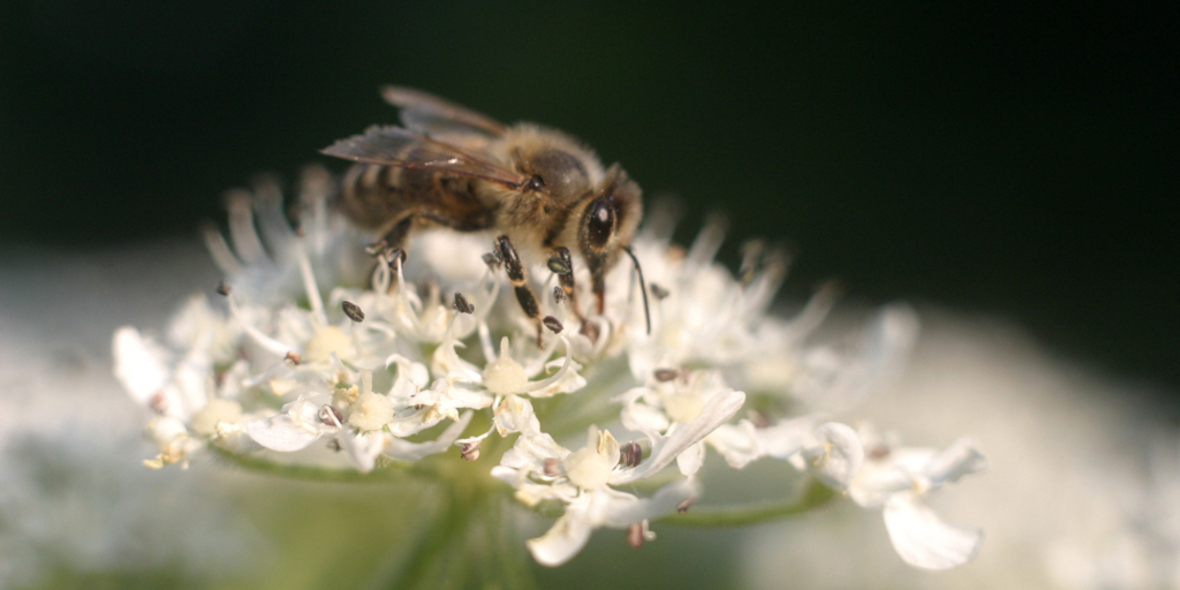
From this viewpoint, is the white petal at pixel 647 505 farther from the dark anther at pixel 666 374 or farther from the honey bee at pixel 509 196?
the honey bee at pixel 509 196

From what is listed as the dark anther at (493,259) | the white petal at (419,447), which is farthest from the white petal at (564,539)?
the dark anther at (493,259)

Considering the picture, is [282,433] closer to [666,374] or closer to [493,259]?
[493,259]

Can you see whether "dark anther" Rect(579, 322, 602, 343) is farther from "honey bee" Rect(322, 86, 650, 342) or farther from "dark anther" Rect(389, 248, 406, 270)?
"dark anther" Rect(389, 248, 406, 270)

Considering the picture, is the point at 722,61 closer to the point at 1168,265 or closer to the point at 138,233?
the point at 1168,265

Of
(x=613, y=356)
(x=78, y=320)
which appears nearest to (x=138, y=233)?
(x=78, y=320)

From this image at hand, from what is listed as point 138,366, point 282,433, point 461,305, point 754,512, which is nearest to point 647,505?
point 754,512

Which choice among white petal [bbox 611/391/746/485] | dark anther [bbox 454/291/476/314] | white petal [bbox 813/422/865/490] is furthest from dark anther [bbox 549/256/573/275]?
white petal [bbox 813/422/865/490]
